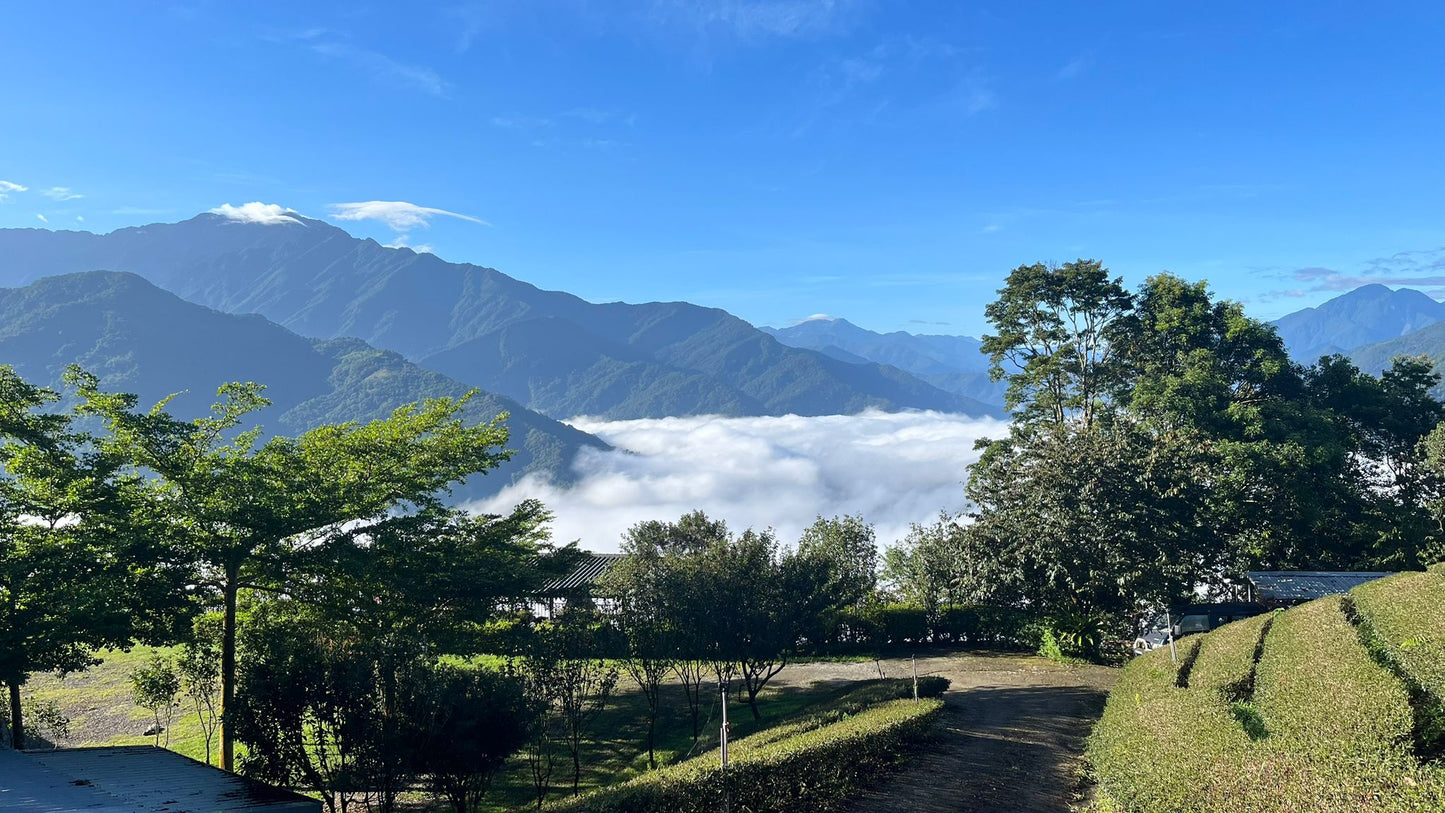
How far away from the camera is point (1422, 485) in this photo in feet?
131

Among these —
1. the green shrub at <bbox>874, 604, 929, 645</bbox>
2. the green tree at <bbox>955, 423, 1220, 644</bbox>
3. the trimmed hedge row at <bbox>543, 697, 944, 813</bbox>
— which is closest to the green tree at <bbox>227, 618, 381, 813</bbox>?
the trimmed hedge row at <bbox>543, 697, 944, 813</bbox>

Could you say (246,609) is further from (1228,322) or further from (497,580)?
(1228,322)

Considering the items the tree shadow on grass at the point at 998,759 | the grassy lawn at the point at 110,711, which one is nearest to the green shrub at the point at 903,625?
the tree shadow on grass at the point at 998,759

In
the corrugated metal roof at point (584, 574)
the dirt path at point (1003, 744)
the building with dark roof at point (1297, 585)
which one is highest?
the corrugated metal roof at point (584, 574)

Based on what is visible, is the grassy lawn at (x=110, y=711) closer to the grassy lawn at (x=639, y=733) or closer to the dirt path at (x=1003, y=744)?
the grassy lawn at (x=639, y=733)

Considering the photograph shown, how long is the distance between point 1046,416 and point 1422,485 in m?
18.1

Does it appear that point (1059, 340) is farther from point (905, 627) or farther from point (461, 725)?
point (461, 725)

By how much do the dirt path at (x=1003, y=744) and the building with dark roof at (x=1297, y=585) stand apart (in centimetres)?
753

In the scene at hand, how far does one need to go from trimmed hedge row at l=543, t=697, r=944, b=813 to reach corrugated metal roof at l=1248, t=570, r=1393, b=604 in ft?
69.9

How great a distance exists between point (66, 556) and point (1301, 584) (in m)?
39.5

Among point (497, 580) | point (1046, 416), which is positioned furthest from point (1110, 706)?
point (1046, 416)

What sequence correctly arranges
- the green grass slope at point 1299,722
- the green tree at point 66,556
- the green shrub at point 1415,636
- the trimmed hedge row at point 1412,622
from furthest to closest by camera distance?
the green tree at point 66,556 < the trimmed hedge row at point 1412,622 < the green shrub at point 1415,636 < the green grass slope at point 1299,722

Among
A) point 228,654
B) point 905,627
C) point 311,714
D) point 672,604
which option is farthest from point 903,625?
point 311,714

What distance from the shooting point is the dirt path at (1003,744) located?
14.3 meters
